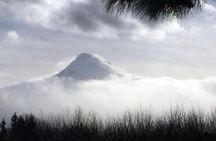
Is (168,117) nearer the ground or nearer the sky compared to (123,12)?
nearer the sky

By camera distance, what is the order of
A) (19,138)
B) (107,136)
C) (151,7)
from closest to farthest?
(151,7), (107,136), (19,138)

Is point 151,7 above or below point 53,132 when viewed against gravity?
below

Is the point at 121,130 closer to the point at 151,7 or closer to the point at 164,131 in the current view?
the point at 164,131

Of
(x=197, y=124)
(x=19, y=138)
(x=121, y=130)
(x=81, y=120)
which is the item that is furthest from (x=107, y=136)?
(x=19, y=138)

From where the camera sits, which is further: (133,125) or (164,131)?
(133,125)

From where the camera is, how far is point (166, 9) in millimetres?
12930

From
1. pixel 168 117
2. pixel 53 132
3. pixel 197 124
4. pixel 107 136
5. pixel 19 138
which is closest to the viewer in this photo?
pixel 197 124

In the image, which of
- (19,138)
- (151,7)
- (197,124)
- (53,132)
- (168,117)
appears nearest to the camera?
(151,7)

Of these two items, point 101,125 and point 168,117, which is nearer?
point 168,117

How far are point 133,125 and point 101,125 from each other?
239 inches

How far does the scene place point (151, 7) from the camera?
1255cm

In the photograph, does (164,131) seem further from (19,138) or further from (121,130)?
(19,138)

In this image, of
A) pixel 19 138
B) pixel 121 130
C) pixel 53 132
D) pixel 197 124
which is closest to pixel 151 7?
pixel 197 124

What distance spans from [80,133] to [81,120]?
2.45 metres
